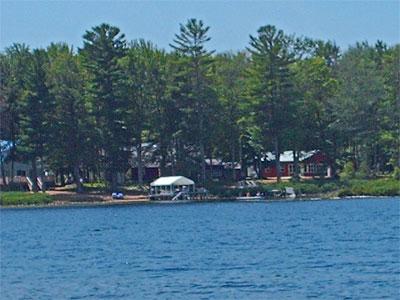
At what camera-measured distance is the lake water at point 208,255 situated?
31.8 meters

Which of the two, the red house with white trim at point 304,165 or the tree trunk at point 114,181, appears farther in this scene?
the red house with white trim at point 304,165

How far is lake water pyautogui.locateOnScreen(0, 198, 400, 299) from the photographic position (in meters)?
31.8

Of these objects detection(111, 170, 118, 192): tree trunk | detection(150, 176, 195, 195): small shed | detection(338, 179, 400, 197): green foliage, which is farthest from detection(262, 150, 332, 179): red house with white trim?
detection(111, 170, 118, 192): tree trunk

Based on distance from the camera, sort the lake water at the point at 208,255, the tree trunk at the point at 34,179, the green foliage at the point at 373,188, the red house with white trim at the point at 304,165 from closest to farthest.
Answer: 1. the lake water at the point at 208,255
2. the green foliage at the point at 373,188
3. the tree trunk at the point at 34,179
4. the red house with white trim at the point at 304,165

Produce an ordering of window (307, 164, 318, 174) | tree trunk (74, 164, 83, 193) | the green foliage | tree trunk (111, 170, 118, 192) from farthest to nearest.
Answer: window (307, 164, 318, 174) → tree trunk (111, 170, 118, 192) → tree trunk (74, 164, 83, 193) → the green foliage

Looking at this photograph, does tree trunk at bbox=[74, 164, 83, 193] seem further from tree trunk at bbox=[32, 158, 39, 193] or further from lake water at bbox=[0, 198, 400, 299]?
lake water at bbox=[0, 198, 400, 299]

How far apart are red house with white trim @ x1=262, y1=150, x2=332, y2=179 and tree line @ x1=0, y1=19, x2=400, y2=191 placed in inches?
90.6

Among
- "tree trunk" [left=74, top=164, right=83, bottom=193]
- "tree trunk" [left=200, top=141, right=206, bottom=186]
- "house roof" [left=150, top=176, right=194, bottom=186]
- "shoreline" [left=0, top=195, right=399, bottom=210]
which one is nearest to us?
"shoreline" [left=0, top=195, right=399, bottom=210]

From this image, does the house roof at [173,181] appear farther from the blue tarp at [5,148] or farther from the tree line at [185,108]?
the blue tarp at [5,148]

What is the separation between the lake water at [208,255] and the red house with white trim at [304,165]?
3219cm

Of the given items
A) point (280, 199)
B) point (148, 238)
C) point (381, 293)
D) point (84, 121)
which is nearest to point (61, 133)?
point (84, 121)

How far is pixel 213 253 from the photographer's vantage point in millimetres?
42781

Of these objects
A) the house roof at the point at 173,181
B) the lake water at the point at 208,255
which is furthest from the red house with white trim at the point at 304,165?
the lake water at the point at 208,255

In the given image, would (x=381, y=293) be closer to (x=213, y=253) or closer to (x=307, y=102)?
(x=213, y=253)
